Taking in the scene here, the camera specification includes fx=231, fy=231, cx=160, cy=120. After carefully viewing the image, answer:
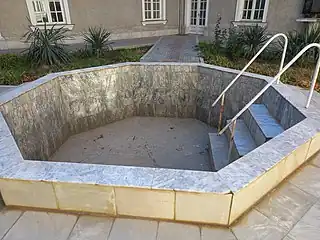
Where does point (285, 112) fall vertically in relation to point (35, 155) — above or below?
above

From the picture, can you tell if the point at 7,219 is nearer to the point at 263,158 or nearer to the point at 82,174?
the point at 82,174

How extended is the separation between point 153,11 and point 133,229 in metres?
9.94

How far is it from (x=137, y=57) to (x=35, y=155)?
4.17 meters

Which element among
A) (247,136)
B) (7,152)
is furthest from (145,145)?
(7,152)

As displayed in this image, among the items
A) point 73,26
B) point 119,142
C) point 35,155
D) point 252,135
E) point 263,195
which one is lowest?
point 119,142

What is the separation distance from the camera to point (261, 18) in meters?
8.24

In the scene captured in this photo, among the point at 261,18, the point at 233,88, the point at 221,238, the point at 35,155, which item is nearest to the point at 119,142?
the point at 35,155

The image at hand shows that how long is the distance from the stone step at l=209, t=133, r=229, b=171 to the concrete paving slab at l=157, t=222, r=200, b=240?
1.52 m

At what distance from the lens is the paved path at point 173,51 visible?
621 centimetres

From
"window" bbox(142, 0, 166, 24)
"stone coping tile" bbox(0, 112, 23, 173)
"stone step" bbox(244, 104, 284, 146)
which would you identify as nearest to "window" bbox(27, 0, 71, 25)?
"window" bbox(142, 0, 166, 24)

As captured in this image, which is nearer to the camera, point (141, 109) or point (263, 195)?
point (263, 195)

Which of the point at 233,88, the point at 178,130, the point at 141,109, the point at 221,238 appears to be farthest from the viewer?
the point at 141,109

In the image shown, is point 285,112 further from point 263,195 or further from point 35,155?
point 35,155

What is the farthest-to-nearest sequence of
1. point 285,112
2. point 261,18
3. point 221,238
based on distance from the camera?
1. point 261,18
2. point 285,112
3. point 221,238
